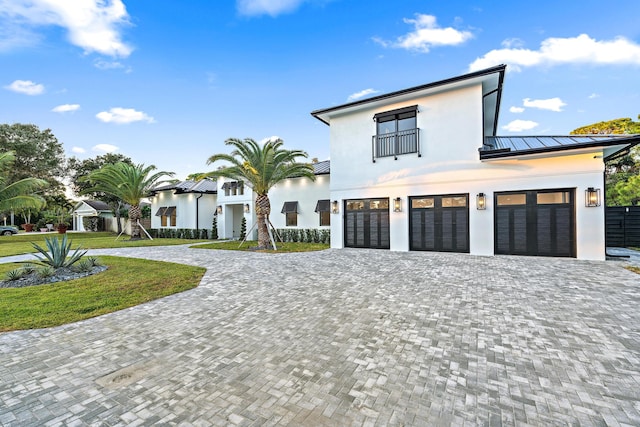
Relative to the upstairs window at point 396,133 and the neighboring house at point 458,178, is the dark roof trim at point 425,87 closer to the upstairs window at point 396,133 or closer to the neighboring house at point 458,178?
the neighboring house at point 458,178

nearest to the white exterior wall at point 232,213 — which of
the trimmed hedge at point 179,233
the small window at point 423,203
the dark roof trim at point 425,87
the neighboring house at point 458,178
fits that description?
the trimmed hedge at point 179,233

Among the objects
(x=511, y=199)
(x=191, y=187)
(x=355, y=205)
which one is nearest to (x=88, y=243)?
(x=191, y=187)

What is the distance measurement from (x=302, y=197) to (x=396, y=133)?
7660mm

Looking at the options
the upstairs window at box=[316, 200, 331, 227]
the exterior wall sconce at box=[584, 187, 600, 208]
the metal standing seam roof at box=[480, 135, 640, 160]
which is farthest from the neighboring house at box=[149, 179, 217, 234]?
the exterior wall sconce at box=[584, 187, 600, 208]

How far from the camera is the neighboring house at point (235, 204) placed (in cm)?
1781

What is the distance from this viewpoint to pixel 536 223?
1048 cm

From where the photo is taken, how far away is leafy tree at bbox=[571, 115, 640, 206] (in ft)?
46.4

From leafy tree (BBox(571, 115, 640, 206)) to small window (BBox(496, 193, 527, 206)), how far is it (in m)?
6.58

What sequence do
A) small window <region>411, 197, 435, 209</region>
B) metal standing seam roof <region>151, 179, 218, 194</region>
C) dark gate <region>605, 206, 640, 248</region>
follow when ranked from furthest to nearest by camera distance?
metal standing seam roof <region>151, 179, 218, 194</region>, dark gate <region>605, 206, 640, 248</region>, small window <region>411, 197, 435, 209</region>

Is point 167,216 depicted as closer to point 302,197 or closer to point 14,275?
point 302,197

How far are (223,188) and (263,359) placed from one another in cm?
1988

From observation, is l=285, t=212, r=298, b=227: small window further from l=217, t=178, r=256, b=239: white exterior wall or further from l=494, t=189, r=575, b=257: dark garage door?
l=494, t=189, r=575, b=257: dark garage door

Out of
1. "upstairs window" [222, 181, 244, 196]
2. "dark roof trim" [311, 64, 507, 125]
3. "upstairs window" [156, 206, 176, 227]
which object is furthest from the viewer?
"upstairs window" [156, 206, 176, 227]

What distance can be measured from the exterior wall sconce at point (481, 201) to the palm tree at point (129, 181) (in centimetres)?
2006
